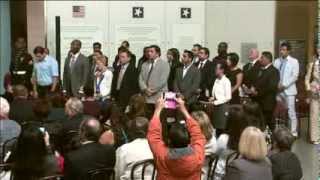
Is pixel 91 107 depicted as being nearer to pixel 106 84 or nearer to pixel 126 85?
pixel 106 84

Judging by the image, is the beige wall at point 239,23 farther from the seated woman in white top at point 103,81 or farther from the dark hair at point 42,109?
the dark hair at point 42,109

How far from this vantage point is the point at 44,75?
1230cm

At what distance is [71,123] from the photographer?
7184 mm

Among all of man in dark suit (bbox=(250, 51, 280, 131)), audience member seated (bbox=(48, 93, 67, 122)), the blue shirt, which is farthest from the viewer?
the blue shirt

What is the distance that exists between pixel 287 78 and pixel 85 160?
6.40m

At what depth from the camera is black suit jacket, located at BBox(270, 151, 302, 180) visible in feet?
17.8

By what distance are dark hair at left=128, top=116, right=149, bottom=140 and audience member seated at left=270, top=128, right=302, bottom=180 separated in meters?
1.29

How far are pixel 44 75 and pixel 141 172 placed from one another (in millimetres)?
6954

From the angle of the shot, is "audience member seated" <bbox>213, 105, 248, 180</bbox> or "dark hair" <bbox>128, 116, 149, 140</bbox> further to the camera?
"dark hair" <bbox>128, 116, 149, 140</bbox>

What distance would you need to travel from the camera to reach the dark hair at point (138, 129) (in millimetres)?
6137

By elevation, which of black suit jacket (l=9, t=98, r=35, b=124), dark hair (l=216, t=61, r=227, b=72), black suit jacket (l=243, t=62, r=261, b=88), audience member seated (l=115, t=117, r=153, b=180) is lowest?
audience member seated (l=115, t=117, r=153, b=180)

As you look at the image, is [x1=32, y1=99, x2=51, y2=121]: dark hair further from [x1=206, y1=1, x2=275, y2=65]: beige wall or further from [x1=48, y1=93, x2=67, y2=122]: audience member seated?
[x1=206, y1=1, x2=275, y2=65]: beige wall

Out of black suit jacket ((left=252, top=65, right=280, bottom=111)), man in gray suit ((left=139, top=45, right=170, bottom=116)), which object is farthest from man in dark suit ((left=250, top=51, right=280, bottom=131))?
man in gray suit ((left=139, top=45, right=170, bottom=116))

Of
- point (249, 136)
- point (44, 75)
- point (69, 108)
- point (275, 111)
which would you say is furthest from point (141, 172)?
point (44, 75)
